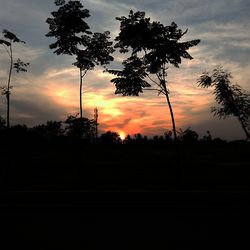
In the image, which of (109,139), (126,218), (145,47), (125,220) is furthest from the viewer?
(109,139)

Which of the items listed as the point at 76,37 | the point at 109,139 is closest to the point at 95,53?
the point at 76,37

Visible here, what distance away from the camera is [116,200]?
41.3 feet

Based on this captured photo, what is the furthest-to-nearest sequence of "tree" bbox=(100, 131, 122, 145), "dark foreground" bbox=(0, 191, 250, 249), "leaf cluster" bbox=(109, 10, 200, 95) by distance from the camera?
"tree" bbox=(100, 131, 122, 145) → "leaf cluster" bbox=(109, 10, 200, 95) → "dark foreground" bbox=(0, 191, 250, 249)

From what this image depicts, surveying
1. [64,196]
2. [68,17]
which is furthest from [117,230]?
[68,17]

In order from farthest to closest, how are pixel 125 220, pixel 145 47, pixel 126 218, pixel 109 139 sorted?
1. pixel 109 139
2. pixel 145 47
3. pixel 126 218
4. pixel 125 220

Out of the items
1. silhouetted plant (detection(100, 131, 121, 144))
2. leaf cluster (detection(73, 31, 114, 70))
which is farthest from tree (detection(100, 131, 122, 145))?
leaf cluster (detection(73, 31, 114, 70))

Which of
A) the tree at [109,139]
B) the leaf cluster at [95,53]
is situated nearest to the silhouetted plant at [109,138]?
the tree at [109,139]

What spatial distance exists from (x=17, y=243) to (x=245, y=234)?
4.35 m

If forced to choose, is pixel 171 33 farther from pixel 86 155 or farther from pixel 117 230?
pixel 86 155

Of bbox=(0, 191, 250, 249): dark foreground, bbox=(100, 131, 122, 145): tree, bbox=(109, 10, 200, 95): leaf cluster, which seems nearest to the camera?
bbox=(0, 191, 250, 249): dark foreground

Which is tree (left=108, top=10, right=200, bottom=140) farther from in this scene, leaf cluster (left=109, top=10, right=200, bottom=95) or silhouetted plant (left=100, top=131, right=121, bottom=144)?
silhouetted plant (left=100, top=131, right=121, bottom=144)

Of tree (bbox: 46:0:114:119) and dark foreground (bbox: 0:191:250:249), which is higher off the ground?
tree (bbox: 46:0:114:119)

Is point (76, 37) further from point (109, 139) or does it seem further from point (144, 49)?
point (109, 139)

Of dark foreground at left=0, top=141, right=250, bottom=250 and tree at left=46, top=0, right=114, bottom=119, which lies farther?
tree at left=46, top=0, right=114, bottom=119
